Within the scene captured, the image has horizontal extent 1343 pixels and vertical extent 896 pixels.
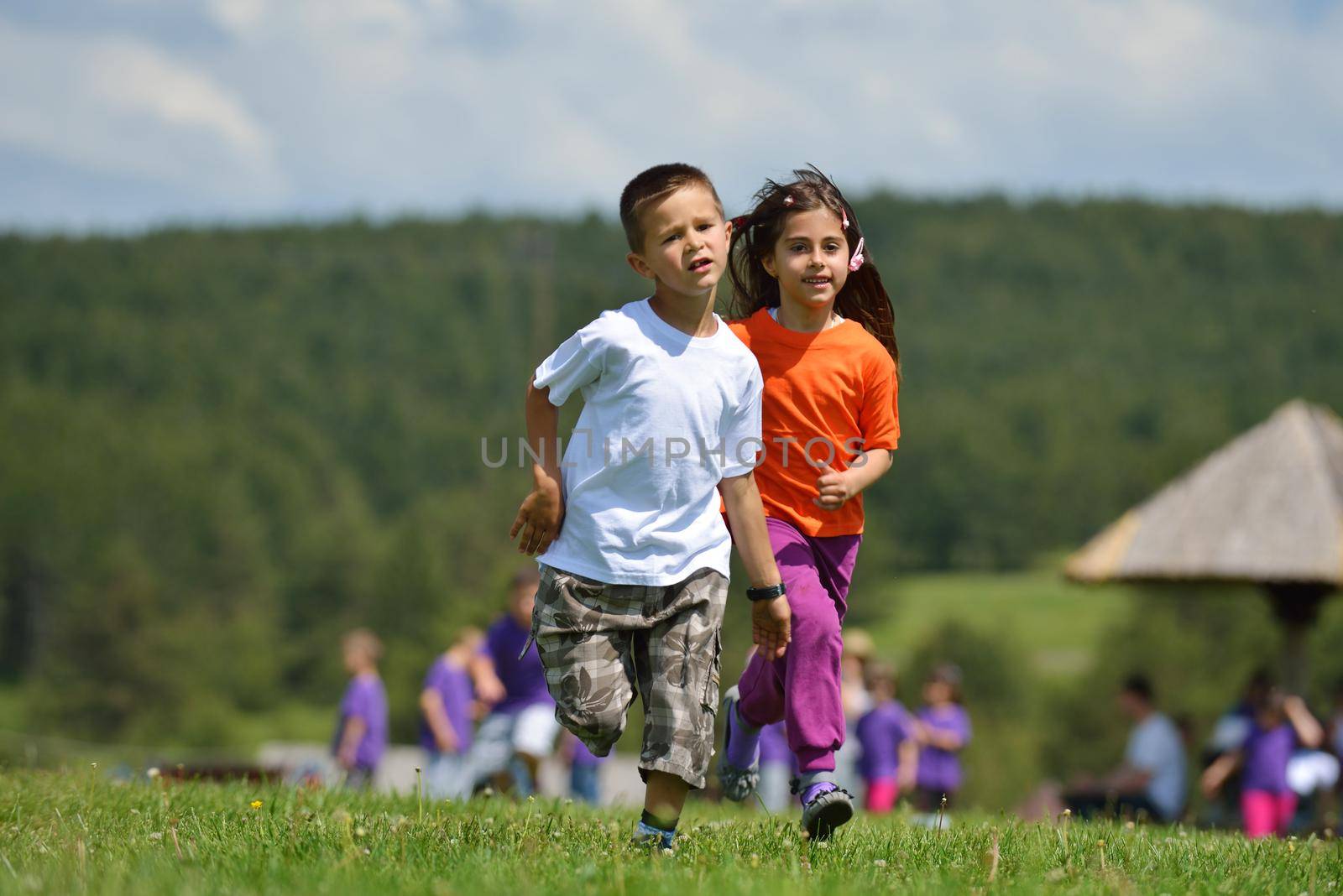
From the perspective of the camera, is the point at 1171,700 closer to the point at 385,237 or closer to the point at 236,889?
the point at 236,889

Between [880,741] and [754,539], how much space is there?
7.91 metres

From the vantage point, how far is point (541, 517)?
4273 mm

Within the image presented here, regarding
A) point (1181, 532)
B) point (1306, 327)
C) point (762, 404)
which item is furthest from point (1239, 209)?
point (762, 404)

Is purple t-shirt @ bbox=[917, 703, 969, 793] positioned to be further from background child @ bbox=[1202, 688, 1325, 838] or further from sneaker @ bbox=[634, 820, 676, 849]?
sneaker @ bbox=[634, 820, 676, 849]

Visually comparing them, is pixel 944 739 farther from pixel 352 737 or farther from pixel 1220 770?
pixel 352 737

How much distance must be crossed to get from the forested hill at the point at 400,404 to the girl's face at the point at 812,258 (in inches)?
1505

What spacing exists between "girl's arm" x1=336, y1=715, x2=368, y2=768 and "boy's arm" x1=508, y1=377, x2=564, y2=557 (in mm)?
8360

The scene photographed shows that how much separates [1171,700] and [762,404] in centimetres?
Answer: 5979

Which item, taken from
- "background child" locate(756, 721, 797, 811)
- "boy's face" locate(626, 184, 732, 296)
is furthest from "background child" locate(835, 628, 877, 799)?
"boy's face" locate(626, 184, 732, 296)

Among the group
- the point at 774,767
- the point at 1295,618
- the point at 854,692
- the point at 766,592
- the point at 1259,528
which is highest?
the point at 766,592

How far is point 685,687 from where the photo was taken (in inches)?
169

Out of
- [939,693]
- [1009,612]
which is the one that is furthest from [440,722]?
[1009,612]

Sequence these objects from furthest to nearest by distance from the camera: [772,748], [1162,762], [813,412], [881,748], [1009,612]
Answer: [1009,612] < [772,748] < [881,748] < [1162,762] < [813,412]

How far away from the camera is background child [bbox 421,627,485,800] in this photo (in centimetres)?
1152
